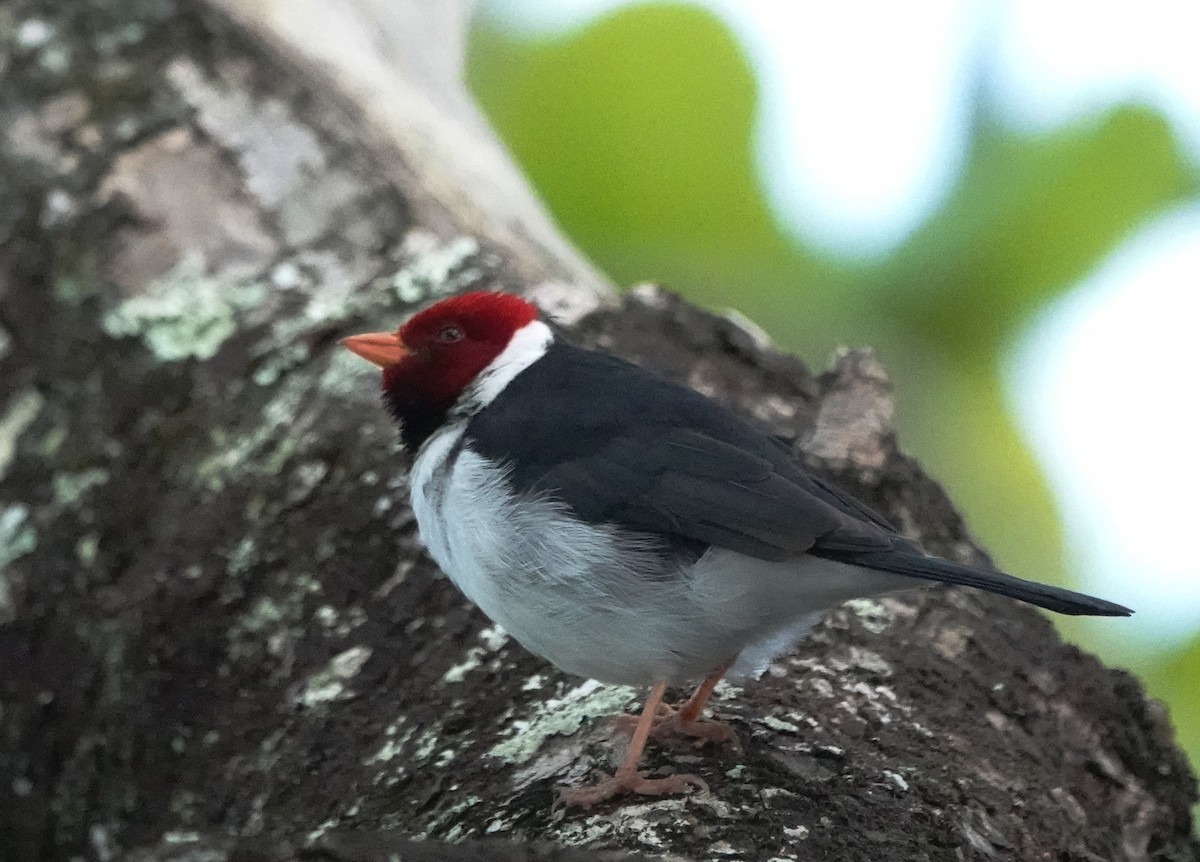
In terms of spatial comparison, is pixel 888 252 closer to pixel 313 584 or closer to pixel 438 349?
pixel 438 349

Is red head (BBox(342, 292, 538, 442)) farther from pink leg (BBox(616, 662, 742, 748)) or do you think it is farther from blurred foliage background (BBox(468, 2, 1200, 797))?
blurred foliage background (BBox(468, 2, 1200, 797))

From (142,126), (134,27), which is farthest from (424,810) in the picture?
(134,27)

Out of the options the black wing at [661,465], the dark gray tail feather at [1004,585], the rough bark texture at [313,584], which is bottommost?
the rough bark texture at [313,584]

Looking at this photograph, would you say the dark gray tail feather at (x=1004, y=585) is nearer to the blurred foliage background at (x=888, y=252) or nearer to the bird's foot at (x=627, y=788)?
the bird's foot at (x=627, y=788)

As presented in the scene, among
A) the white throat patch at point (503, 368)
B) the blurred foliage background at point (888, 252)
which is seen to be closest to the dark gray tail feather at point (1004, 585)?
the white throat patch at point (503, 368)

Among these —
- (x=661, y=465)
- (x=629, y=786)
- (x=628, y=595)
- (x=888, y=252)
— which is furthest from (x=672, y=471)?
(x=888, y=252)

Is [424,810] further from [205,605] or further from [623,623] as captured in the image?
[205,605]
